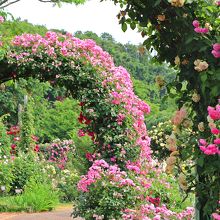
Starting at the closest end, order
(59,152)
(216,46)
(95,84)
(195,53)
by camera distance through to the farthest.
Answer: (216,46) → (195,53) → (95,84) → (59,152)

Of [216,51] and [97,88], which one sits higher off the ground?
[97,88]

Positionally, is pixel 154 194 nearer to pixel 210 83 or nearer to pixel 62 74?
pixel 62 74

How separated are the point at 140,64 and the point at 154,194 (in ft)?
110

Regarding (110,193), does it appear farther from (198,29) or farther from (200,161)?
(198,29)

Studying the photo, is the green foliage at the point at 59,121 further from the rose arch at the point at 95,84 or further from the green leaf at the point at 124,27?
the green leaf at the point at 124,27

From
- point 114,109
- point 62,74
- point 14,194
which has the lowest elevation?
point 14,194

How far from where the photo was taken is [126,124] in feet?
25.6

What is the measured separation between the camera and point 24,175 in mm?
12453

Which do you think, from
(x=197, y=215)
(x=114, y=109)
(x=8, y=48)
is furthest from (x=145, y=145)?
(x=197, y=215)

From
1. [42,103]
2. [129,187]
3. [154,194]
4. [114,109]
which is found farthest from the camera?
[42,103]

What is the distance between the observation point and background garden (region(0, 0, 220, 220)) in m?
2.73

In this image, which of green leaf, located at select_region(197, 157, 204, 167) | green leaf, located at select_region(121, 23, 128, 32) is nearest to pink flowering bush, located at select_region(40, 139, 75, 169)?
green leaf, located at select_region(121, 23, 128, 32)

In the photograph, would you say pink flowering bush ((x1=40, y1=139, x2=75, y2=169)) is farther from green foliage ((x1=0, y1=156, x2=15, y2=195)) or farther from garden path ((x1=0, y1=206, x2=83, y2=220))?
garden path ((x1=0, y1=206, x2=83, y2=220))

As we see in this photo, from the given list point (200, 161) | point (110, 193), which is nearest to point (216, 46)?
point (200, 161)
